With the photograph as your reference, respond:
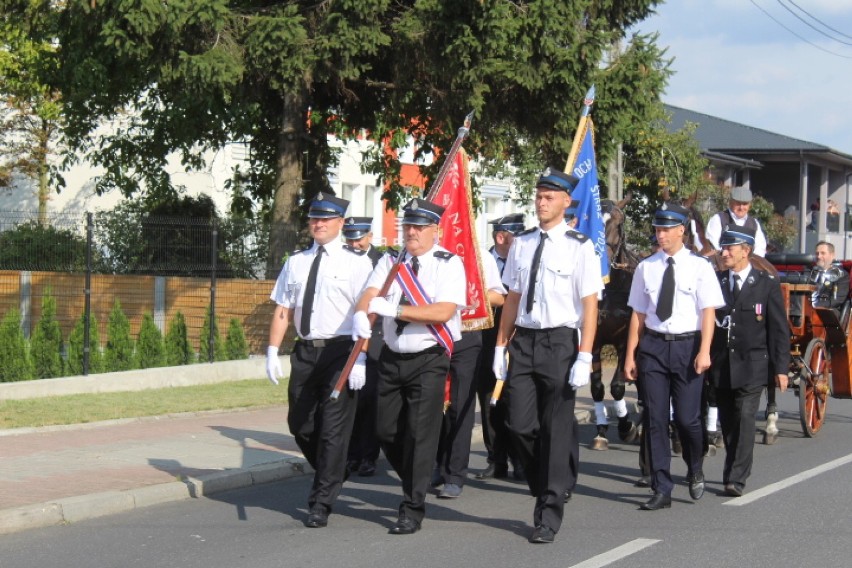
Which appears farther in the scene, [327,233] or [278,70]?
[278,70]

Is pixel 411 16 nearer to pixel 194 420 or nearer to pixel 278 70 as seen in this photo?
pixel 278 70

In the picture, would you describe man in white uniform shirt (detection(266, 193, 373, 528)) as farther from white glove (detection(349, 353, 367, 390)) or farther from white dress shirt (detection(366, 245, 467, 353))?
white dress shirt (detection(366, 245, 467, 353))

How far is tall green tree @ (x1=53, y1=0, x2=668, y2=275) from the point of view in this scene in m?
19.1

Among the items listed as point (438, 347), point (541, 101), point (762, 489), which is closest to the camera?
point (438, 347)

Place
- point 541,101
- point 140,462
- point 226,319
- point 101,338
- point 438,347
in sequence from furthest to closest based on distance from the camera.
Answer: point 541,101 → point 226,319 → point 101,338 → point 140,462 → point 438,347

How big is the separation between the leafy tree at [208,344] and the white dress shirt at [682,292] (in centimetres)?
1074

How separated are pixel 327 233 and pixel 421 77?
13093 mm

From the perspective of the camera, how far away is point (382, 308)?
762 cm

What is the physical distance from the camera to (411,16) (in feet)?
65.2

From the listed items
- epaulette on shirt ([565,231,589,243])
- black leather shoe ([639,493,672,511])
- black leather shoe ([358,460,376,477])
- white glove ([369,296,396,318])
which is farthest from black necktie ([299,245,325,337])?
black leather shoe ([639,493,672,511])

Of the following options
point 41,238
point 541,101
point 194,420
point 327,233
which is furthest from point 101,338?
point 327,233

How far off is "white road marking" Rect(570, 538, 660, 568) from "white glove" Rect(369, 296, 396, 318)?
188 centimetres

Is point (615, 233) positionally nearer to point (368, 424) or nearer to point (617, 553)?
point (368, 424)

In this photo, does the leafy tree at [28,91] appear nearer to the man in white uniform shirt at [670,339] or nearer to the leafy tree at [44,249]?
the leafy tree at [44,249]
